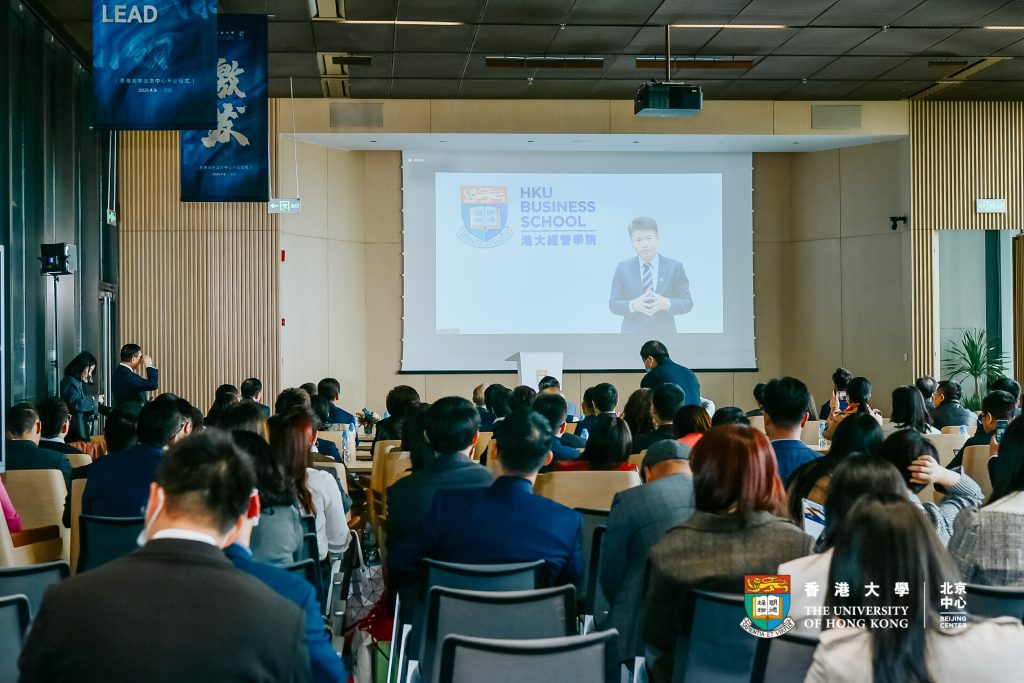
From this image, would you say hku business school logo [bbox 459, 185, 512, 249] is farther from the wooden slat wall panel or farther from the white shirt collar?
the white shirt collar

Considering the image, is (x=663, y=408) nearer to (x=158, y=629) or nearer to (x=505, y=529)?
(x=505, y=529)

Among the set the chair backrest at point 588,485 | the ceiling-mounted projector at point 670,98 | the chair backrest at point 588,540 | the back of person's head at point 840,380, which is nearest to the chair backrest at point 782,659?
the chair backrest at point 588,540

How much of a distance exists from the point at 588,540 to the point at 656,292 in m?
9.47

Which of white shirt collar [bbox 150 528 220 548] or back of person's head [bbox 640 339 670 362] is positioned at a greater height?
back of person's head [bbox 640 339 670 362]

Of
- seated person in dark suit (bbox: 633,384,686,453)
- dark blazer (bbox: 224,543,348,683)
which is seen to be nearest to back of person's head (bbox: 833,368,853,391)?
seated person in dark suit (bbox: 633,384,686,453)

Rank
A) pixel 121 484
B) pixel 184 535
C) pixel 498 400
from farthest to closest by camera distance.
→ pixel 498 400 < pixel 121 484 < pixel 184 535

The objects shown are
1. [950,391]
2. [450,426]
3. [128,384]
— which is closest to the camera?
[450,426]

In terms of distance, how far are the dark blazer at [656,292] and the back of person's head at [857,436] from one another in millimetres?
9446

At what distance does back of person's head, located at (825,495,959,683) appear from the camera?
5.45 ft

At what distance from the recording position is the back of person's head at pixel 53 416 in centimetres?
589

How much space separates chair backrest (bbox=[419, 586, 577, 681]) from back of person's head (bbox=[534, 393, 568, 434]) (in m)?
3.04

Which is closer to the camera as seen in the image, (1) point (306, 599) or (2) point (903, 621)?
(2) point (903, 621)

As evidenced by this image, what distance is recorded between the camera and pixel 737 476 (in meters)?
2.68

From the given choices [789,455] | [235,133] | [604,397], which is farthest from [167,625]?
[235,133]
